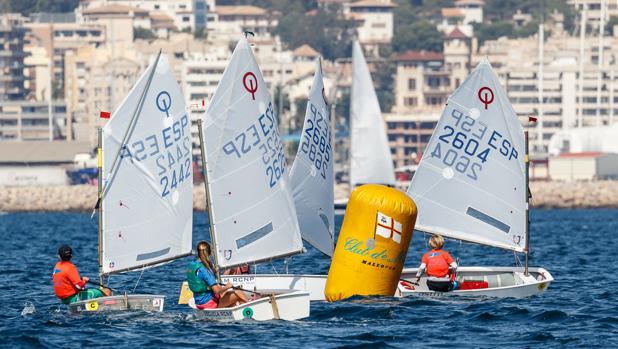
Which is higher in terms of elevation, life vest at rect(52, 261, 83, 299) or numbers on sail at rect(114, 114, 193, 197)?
numbers on sail at rect(114, 114, 193, 197)

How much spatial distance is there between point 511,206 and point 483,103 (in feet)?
7.30

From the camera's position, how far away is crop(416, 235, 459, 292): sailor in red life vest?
35188 mm

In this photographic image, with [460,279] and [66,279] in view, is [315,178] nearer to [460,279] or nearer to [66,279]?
[460,279]

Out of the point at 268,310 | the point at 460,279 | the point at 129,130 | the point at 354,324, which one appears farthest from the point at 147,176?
the point at 460,279

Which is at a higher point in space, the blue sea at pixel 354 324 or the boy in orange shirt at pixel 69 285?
the boy in orange shirt at pixel 69 285

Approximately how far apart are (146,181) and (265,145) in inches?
93.0

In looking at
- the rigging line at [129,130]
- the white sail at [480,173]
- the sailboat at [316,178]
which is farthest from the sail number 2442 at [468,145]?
the rigging line at [129,130]

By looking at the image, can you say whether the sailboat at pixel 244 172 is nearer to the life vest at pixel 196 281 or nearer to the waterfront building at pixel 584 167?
the life vest at pixel 196 281

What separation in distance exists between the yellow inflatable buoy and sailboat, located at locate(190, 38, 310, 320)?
1.14 meters

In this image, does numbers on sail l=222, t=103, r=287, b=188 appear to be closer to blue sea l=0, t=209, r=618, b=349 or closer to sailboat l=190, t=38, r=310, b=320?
sailboat l=190, t=38, r=310, b=320

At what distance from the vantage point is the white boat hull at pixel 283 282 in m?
35.5

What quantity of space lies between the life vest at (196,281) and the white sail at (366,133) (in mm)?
32478

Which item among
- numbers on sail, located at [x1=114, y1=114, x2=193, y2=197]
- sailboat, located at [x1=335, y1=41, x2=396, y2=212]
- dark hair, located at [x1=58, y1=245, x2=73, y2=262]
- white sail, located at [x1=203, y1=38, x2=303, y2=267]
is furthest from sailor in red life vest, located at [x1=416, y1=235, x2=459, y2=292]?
sailboat, located at [x1=335, y1=41, x2=396, y2=212]

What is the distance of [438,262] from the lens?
1389 inches
